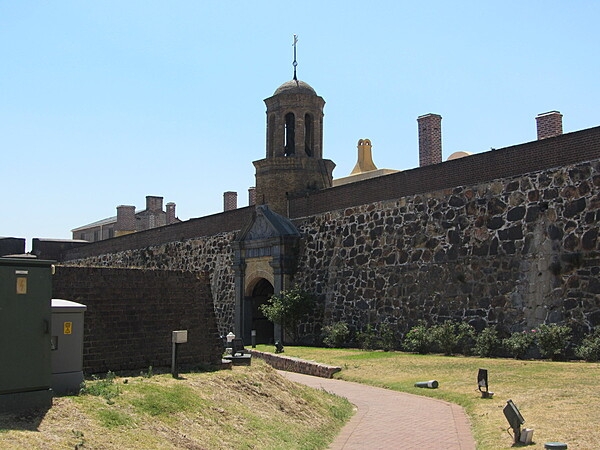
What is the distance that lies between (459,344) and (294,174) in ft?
35.4

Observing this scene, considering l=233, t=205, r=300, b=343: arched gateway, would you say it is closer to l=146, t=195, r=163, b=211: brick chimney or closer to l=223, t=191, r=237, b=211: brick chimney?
l=223, t=191, r=237, b=211: brick chimney

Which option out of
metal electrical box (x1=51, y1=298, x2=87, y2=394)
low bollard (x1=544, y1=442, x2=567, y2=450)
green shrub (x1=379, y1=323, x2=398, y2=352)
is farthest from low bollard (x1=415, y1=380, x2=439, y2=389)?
metal electrical box (x1=51, y1=298, x2=87, y2=394)

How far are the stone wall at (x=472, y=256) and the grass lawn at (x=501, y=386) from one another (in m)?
1.58

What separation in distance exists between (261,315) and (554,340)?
1436cm

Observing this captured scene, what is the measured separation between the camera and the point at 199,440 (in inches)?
356

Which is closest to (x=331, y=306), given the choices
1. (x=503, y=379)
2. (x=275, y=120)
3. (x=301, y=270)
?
(x=301, y=270)

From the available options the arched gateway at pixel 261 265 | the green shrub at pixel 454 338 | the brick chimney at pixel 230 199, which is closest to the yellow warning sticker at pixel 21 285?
the green shrub at pixel 454 338

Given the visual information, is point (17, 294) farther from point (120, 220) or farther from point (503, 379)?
point (120, 220)

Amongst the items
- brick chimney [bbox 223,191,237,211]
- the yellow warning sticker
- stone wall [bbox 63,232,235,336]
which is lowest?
the yellow warning sticker

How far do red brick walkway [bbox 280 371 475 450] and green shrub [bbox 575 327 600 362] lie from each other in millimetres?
4358

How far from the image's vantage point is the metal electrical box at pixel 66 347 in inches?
384

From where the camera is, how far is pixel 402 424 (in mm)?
11438

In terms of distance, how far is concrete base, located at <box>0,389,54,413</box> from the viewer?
820 cm

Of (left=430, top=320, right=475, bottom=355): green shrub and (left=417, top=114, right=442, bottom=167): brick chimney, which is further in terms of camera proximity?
(left=417, top=114, right=442, bottom=167): brick chimney
